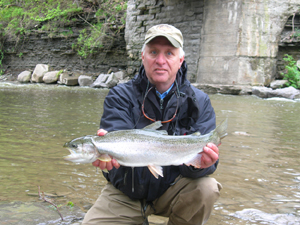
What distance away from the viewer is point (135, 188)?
229cm

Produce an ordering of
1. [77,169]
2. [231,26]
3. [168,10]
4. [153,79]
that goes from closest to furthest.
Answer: [153,79]
[77,169]
[231,26]
[168,10]

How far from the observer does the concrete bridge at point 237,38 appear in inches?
469

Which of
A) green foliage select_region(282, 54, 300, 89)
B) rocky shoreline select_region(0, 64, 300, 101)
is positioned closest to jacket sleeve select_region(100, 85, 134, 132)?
rocky shoreline select_region(0, 64, 300, 101)

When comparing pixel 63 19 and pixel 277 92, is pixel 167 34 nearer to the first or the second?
pixel 277 92

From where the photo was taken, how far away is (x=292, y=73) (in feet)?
38.8

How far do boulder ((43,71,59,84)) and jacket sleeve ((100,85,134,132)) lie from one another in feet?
59.2

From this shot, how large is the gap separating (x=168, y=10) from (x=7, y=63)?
1729 cm

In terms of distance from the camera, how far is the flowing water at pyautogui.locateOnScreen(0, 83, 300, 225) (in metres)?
2.89

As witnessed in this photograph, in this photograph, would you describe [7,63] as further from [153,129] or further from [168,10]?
[153,129]

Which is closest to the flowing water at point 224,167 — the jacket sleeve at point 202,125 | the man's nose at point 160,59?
the jacket sleeve at point 202,125

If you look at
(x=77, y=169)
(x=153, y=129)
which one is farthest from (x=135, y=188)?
(x=77, y=169)

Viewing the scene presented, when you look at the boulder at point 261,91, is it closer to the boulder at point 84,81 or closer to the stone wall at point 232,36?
the stone wall at point 232,36

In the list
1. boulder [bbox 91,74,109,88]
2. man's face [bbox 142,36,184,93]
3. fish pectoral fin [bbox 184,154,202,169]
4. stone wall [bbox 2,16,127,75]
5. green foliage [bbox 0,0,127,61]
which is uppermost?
green foliage [bbox 0,0,127,61]

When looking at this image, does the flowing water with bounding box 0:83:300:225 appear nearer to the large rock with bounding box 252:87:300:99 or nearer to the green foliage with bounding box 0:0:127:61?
the large rock with bounding box 252:87:300:99
